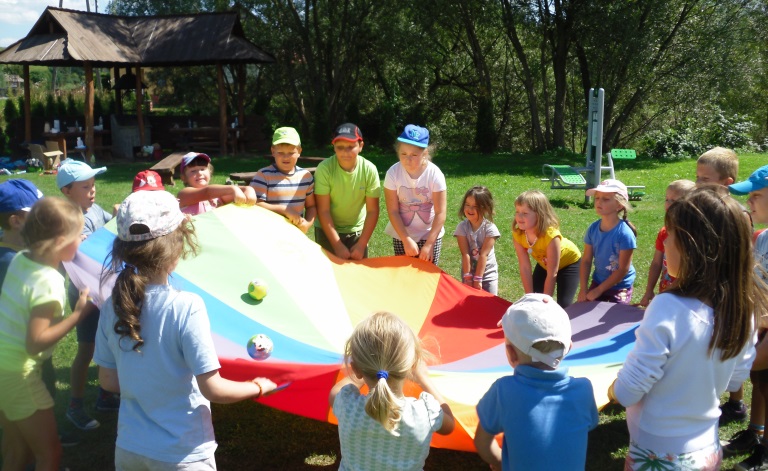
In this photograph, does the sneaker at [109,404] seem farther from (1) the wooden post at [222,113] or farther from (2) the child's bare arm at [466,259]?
(1) the wooden post at [222,113]

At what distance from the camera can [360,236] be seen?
4848mm

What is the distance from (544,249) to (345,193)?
135cm

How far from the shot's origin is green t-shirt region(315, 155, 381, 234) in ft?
15.3

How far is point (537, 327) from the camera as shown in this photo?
211 centimetres

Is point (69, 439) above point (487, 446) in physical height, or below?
below

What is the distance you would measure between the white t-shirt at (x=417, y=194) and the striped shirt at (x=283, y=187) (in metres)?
0.56

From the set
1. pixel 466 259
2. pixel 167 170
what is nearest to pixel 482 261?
pixel 466 259

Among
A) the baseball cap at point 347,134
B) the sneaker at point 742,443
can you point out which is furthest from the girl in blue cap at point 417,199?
the sneaker at point 742,443

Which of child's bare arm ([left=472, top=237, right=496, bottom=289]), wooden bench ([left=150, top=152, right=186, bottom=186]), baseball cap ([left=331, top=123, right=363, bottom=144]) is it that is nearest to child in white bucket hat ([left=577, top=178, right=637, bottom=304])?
child's bare arm ([left=472, top=237, right=496, bottom=289])

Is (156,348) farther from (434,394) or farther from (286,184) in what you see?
(286,184)

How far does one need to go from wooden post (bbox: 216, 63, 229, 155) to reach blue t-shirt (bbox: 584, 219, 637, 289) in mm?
14243

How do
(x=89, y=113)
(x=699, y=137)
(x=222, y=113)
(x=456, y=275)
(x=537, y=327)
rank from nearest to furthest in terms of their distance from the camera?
(x=537, y=327), (x=456, y=275), (x=89, y=113), (x=222, y=113), (x=699, y=137)

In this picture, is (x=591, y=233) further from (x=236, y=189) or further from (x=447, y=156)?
(x=447, y=156)

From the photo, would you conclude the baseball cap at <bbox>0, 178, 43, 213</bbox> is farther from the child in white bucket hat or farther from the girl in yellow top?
the child in white bucket hat
